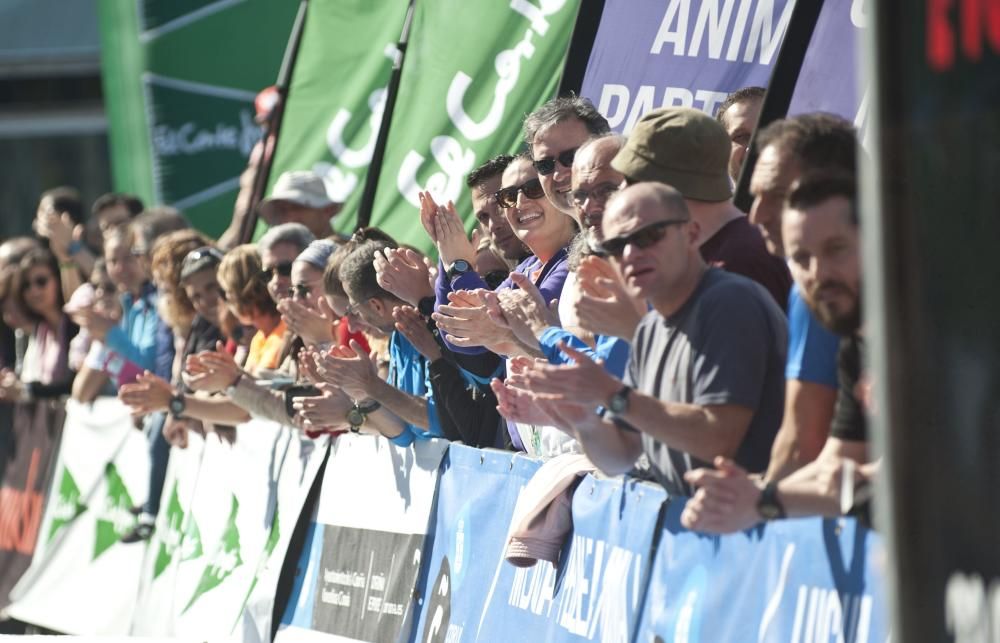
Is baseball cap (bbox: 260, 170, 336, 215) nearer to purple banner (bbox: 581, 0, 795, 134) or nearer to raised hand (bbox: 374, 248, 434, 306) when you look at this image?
purple banner (bbox: 581, 0, 795, 134)

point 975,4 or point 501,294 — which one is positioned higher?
point 501,294

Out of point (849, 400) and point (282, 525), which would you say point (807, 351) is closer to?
point (849, 400)

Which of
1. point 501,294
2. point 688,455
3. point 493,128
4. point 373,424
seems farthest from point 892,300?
point 493,128

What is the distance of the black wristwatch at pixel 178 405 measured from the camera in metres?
9.80

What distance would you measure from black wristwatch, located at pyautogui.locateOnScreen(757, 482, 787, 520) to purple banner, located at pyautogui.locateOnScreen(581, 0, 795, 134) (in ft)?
10.1

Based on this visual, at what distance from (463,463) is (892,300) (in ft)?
16.0

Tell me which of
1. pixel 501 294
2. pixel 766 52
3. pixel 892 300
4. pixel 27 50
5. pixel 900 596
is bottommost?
pixel 900 596

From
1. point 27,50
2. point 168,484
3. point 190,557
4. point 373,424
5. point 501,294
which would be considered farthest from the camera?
point 27,50

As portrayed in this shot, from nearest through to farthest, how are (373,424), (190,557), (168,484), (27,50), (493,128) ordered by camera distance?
(373,424)
(493,128)
(190,557)
(168,484)
(27,50)

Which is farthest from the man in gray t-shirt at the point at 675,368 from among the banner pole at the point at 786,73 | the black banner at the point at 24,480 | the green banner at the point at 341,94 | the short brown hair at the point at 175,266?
the black banner at the point at 24,480

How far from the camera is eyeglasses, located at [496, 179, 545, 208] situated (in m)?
6.58

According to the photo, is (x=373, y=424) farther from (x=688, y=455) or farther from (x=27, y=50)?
(x=27, y=50)

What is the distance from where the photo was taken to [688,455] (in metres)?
4.70

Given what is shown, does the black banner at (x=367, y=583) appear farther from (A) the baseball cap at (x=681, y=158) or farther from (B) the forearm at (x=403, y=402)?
(A) the baseball cap at (x=681, y=158)
